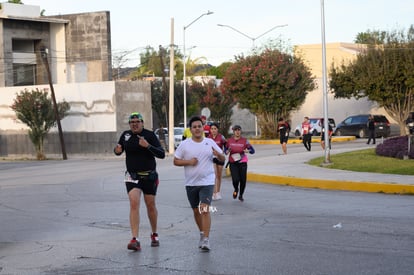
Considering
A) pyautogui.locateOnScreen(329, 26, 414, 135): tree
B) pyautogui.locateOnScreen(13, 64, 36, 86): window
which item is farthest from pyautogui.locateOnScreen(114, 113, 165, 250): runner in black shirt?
pyautogui.locateOnScreen(13, 64, 36, 86): window

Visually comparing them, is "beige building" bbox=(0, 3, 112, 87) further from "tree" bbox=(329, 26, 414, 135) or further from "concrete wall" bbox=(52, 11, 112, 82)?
"tree" bbox=(329, 26, 414, 135)

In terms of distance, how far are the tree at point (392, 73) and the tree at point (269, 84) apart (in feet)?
13.5

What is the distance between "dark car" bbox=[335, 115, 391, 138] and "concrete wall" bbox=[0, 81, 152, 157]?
45.9ft

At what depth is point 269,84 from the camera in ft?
169

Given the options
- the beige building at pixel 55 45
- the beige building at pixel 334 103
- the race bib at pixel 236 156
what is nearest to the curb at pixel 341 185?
the race bib at pixel 236 156

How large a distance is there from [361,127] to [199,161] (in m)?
44.0

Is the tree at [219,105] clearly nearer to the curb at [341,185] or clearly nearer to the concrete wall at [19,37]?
the concrete wall at [19,37]

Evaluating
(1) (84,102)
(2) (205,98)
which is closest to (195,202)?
(1) (84,102)

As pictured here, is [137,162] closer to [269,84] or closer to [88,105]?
[88,105]

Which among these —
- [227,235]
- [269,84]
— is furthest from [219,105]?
[227,235]

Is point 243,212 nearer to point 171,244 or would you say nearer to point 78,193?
point 171,244

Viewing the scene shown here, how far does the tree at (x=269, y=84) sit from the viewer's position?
51.2 meters

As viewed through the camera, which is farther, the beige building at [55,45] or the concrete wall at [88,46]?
the concrete wall at [88,46]

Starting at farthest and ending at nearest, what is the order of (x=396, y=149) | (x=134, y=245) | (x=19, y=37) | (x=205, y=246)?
(x=19, y=37) → (x=396, y=149) → (x=134, y=245) → (x=205, y=246)
